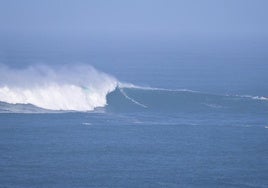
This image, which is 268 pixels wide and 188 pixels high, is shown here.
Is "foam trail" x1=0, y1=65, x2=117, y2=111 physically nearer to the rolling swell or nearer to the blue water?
the blue water

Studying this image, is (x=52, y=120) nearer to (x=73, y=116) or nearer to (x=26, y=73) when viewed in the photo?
(x=73, y=116)

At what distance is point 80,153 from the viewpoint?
61031 mm

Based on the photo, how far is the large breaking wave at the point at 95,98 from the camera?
268 feet

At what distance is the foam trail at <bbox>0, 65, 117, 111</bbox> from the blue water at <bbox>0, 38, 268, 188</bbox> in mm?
93

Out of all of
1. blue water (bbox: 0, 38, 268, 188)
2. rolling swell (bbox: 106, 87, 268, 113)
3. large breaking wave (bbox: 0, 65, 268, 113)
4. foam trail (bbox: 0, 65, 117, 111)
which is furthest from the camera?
foam trail (bbox: 0, 65, 117, 111)

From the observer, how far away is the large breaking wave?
81688 mm

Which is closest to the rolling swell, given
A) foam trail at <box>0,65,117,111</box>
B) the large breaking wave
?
the large breaking wave

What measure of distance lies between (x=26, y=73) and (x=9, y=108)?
12506mm

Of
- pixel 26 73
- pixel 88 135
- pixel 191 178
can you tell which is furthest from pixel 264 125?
pixel 26 73

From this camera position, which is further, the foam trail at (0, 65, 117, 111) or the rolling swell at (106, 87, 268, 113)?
the foam trail at (0, 65, 117, 111)

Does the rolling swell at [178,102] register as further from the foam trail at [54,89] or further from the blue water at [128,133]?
the foam trail at [54,89]

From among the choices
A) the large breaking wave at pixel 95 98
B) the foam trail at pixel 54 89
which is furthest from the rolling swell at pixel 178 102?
the foam trail at pixel 54 89

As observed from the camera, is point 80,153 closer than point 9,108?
Yes

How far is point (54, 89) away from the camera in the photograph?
84938 millimetres
